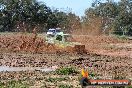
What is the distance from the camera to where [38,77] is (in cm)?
1477

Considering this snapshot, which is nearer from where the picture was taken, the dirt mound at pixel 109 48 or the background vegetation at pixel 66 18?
the dirt mound at pixel 109 48

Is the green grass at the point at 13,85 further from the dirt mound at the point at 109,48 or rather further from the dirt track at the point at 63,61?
the dirt mound at the point at 109,48

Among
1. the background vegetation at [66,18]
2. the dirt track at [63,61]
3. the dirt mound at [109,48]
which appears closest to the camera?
the dirt track at [63,61]

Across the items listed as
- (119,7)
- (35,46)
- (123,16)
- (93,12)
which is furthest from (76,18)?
(35,46)

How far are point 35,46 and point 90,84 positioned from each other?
26.4 metres

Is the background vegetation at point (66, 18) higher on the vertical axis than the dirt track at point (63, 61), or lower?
higher

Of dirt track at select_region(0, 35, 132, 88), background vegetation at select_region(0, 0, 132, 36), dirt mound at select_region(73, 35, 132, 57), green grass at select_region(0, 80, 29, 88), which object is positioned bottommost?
dirt mound at select_region(73, 35, 132, 57)

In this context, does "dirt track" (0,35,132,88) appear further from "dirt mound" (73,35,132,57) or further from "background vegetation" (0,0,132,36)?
"background vegetation" (0,0,132,36)

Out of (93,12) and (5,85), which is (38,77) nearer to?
(5,85)

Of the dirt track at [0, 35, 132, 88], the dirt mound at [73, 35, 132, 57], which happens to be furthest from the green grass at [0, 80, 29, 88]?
the dirt mound at [73, 35, 132, 57]

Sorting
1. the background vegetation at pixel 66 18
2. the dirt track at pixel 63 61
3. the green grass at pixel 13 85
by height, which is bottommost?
the dirt track at pixel 63 61

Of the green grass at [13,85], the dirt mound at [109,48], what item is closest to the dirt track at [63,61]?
the green grass at [13,85]

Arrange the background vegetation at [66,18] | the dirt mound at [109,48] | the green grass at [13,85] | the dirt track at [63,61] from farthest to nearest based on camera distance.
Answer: the background vegetation at [66,18]
the dirt mound at [109,48]
the dirt track at [63,61]
the green grass at [13,85]

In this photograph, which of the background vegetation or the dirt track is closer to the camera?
the dirt track
